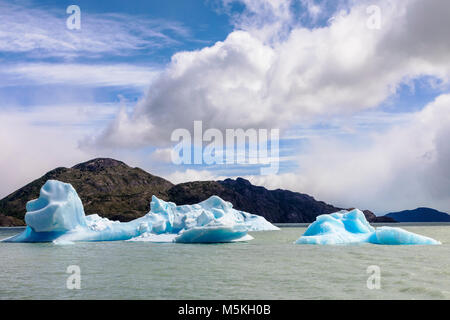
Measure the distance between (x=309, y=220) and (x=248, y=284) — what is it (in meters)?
152

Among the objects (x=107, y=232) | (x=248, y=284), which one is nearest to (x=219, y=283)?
(x=248, y=284)

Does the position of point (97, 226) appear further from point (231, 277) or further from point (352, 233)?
point (231, 277)

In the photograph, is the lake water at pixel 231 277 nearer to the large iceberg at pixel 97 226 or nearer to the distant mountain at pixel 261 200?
the large iceberg at pixel 97 226

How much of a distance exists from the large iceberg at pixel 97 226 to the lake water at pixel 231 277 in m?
8.61

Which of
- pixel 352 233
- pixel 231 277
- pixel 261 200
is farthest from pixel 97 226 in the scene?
pixel 261 200

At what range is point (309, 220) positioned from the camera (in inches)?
6265

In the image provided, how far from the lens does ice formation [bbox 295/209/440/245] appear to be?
2505cm

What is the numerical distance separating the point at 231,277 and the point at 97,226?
22.3 m

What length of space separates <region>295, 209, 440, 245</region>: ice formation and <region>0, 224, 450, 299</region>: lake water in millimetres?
5680

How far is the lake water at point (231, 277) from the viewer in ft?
34.5

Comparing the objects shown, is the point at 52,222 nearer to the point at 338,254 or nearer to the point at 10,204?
the point at 338,254

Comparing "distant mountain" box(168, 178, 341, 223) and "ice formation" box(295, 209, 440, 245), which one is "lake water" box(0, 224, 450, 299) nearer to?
"ice formation" box(295, 209, 440, 245)

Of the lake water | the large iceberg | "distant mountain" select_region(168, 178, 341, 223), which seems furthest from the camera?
"distant mountain" select_region(168, 178, 341, 223)

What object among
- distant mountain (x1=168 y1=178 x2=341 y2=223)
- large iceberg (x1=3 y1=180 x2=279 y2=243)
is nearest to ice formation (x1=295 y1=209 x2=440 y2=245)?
large iceberg (x1=3 y1=180 x2=279 y2=243)
